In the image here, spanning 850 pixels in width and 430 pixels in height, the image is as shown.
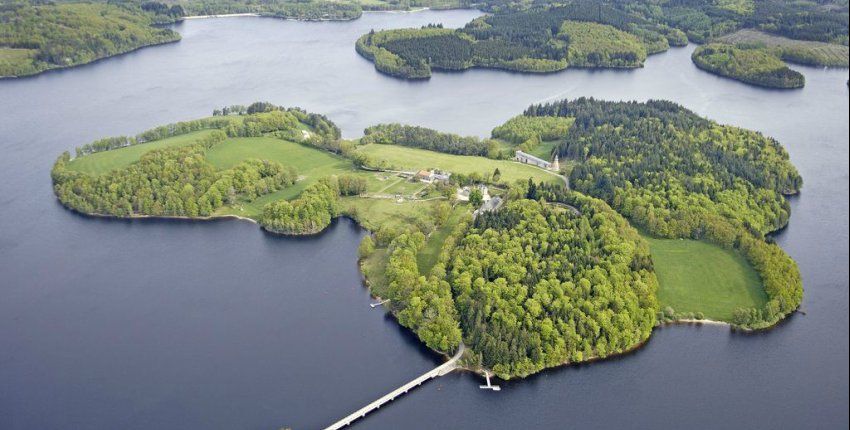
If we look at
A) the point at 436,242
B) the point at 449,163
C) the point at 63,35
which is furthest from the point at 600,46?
the point at 63,35

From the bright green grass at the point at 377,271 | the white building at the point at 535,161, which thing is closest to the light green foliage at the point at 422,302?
the bright green grass at the point at 377,271

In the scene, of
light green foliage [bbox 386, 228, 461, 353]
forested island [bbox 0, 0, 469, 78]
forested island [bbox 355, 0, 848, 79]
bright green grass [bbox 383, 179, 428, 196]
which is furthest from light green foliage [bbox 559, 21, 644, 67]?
forested island [bbox 0, 0, 469, 78]

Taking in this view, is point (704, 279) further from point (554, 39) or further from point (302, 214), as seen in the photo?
point (554, 39)

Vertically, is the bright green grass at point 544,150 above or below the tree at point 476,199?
below

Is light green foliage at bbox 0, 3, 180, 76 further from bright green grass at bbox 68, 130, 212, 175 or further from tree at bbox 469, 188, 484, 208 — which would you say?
tree at bbox 469, 188, 484, 208

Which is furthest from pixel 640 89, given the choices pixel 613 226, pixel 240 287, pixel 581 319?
pixel 240 287

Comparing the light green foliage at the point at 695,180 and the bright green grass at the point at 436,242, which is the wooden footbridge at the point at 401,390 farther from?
the light green foliage at the point at 695,180
